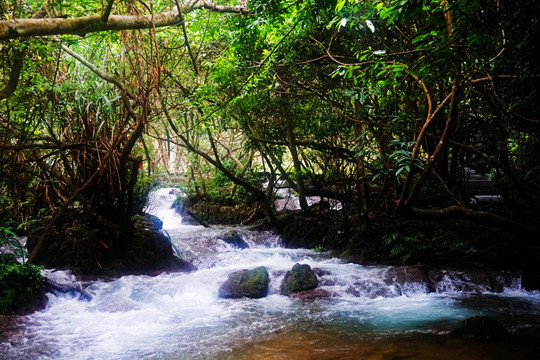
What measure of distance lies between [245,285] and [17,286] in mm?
3479

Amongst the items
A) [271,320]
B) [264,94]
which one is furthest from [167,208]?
[271,320]

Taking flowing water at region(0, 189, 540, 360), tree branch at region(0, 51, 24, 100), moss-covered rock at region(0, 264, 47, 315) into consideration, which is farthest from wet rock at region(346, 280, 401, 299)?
tree branch at region(0, 51, 24, 100)

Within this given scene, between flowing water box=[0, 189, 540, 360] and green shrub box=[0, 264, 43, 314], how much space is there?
0.79 feet

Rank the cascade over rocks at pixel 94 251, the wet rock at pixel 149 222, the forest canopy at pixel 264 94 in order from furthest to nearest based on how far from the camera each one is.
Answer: the wet rock at pixel 149 222 < the cascade over rocks at pixel 94 251 < the forest canopy at pixel 264 94

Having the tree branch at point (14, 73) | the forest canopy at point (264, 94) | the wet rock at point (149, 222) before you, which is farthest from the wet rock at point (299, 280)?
the tree branch at point (14, 73)

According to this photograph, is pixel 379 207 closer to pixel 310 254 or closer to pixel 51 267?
pixel 310 254

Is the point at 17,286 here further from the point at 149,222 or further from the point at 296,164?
the point at 296,164

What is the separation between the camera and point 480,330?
4016 millimetres

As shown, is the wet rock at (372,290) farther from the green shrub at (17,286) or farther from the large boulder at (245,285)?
the green shrub at (17,286)

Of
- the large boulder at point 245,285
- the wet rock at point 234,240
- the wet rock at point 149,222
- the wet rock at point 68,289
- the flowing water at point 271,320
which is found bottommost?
the flowing water at point 271,320

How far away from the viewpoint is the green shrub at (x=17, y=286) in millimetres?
5049

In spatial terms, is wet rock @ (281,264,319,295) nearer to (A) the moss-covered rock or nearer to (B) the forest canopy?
(B) the forest canopy

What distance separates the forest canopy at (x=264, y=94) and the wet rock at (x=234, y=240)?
2440 mm

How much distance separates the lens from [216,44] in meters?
8.39
